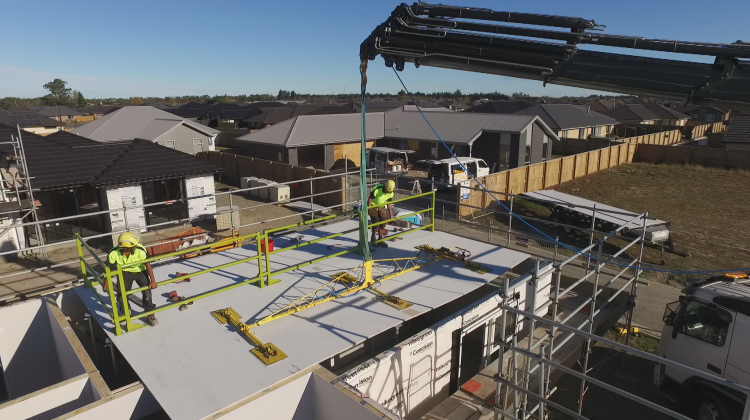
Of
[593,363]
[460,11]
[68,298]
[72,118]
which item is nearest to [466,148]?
[593,363]

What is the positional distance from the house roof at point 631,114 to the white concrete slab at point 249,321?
187ft

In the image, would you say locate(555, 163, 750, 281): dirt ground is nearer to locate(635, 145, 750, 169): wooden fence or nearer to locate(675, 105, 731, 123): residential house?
locate(635, 145, 750, 169): wooden fence

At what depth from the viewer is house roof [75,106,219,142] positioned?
34281 millimetres

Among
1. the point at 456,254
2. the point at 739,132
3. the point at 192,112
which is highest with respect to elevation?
the point at 192,112

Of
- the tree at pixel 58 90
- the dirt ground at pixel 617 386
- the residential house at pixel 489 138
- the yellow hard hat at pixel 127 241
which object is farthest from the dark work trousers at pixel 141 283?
the tree at pixel 58 90

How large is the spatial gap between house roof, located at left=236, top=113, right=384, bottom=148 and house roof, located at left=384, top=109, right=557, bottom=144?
1739 millimetres

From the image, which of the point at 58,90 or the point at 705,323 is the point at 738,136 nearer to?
the point at 705,323

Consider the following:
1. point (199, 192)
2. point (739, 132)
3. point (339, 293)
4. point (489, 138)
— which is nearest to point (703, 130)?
point (739, 132)

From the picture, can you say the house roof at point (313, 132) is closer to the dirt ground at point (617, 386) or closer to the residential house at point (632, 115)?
the dirt ground at point (617, 386)

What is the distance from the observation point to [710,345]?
7387mm

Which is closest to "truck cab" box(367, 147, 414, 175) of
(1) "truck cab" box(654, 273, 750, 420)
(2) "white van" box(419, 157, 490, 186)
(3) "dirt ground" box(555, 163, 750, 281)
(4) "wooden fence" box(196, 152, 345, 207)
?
(2) "white van" box(419, 157, 490, 186)

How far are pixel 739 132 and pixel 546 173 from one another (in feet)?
77.2

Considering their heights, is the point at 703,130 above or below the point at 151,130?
below

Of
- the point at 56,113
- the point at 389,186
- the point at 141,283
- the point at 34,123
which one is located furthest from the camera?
the point at 56,113
